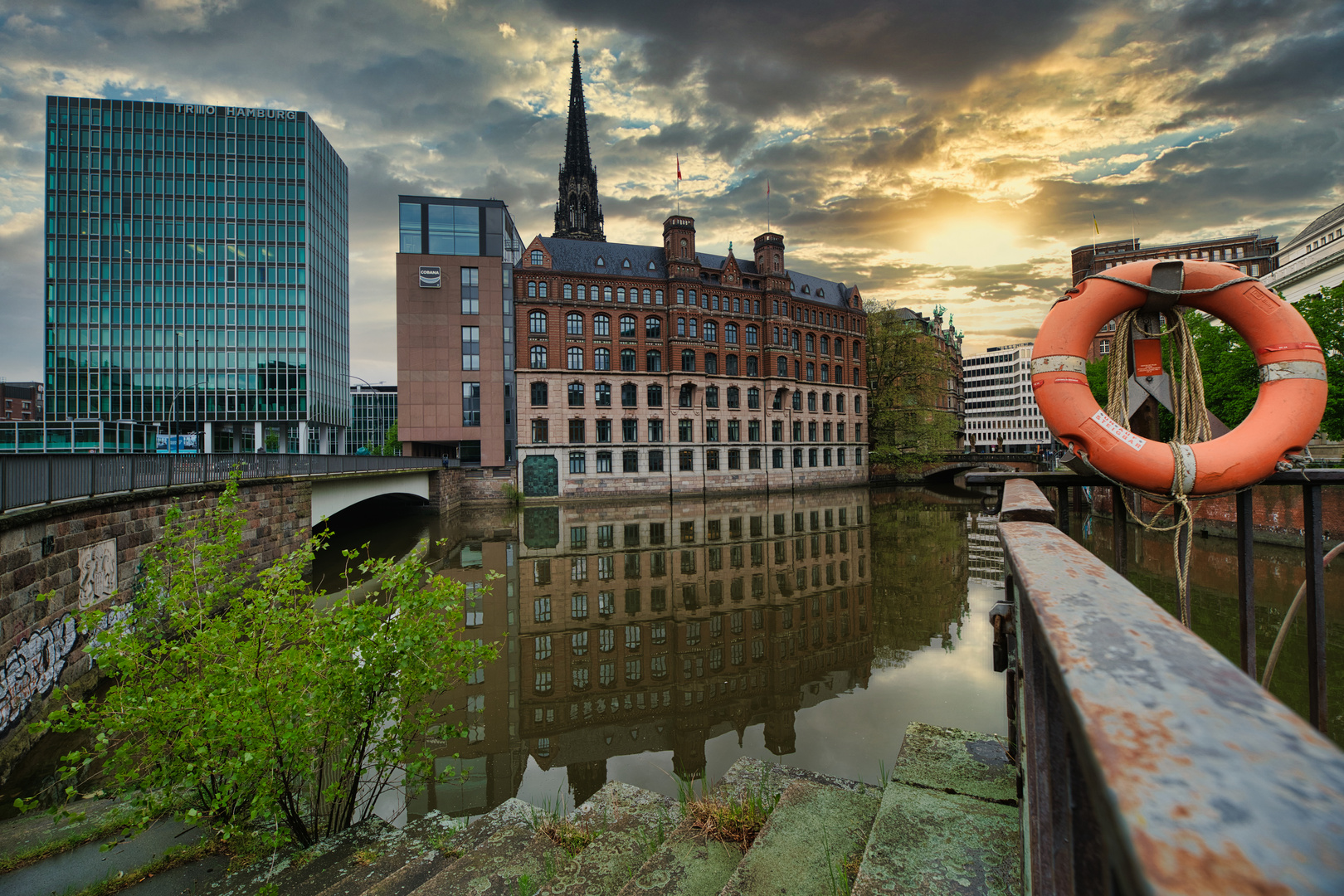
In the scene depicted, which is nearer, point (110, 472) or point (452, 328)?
point (110, 472)

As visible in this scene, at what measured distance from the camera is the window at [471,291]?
4347cm

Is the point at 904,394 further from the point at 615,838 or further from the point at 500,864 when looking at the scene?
the point at 500,864

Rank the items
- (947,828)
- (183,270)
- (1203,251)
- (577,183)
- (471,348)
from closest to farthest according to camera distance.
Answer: (947,828) < (471,348) < (183,270) < (577,183) < (1203,251)

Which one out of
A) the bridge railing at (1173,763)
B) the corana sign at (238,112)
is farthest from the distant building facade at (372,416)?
the bridge railing at (1173,763)

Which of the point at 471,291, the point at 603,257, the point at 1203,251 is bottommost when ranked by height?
the point at 471,291

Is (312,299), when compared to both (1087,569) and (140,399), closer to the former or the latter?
(140,399)

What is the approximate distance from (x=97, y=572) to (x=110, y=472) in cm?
174

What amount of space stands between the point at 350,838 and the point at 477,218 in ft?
149

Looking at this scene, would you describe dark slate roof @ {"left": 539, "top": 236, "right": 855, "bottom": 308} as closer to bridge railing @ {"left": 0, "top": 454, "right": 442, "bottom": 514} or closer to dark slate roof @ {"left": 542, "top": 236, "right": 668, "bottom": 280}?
dark slate roof @ {"left": 542, "top": 236, "right": 668, "bottom": 280}

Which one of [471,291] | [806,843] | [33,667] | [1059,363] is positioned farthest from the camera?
[471,291]

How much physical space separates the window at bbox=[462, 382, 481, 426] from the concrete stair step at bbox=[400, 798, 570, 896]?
4082 cm

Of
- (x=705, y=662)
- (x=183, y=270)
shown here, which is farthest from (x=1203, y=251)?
(x=183, y=270)

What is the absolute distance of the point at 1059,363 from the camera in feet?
12.6

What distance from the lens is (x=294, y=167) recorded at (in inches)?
2234
